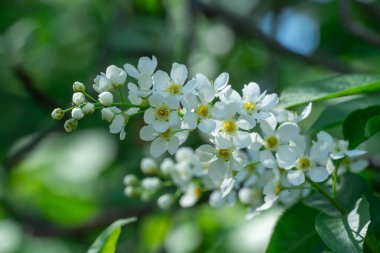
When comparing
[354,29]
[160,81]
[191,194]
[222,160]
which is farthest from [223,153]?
[354,29]

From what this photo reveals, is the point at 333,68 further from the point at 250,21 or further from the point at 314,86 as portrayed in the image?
the point at 314,86

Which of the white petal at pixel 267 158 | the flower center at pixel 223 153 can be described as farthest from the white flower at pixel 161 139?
the white petal at pixel 267 158

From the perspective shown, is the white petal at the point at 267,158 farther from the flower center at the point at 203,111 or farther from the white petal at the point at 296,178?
the flower center at the point at 203,111

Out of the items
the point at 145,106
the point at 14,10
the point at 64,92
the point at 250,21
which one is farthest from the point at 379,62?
the point at 145,106

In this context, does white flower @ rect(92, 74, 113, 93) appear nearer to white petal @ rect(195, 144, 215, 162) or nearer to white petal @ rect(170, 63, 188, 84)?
white petal @ rect(170, 63, 188, 84)

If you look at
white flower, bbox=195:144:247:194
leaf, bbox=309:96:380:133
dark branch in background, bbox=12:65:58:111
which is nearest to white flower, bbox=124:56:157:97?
Result: white flower, bbox=195:144:247:194

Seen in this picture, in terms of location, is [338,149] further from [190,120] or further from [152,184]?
[152,184]
